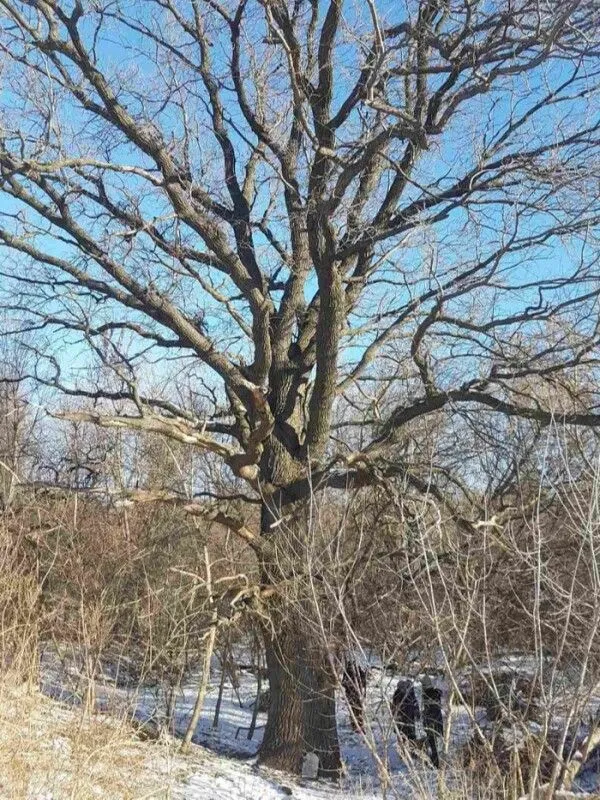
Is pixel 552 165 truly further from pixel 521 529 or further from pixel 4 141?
pixel 4 141

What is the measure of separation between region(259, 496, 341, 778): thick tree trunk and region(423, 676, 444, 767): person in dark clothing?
51.0 inches

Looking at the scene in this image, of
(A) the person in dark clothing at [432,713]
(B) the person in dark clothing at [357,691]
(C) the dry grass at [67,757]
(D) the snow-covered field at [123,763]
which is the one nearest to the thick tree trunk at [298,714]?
(D) the snow-covered field at [123,763]

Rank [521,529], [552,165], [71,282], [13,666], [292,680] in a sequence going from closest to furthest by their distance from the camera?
[13,666]
[552,165]
[521,529]
[292,680]
[71,282]

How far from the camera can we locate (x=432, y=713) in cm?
1098

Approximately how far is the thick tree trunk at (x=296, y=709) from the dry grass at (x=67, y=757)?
7.89 ft

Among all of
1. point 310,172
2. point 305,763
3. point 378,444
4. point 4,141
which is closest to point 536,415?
point 378,444

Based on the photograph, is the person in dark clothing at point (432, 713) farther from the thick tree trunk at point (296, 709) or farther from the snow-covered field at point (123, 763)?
the thick tree trunk at point (296, 709)

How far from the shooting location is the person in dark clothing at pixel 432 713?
10344mm

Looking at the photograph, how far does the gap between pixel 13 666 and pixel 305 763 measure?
3.81 meters

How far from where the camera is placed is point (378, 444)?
9.99 meters

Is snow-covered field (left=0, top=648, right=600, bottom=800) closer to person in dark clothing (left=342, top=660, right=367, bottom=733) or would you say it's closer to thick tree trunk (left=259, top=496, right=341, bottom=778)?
person in dark clothing (left=342, top=660, right=367, bottom=733)

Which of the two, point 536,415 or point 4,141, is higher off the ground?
point 4,141

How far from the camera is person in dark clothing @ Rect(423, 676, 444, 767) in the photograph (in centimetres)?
1034

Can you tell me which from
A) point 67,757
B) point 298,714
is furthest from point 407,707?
point 67,757
